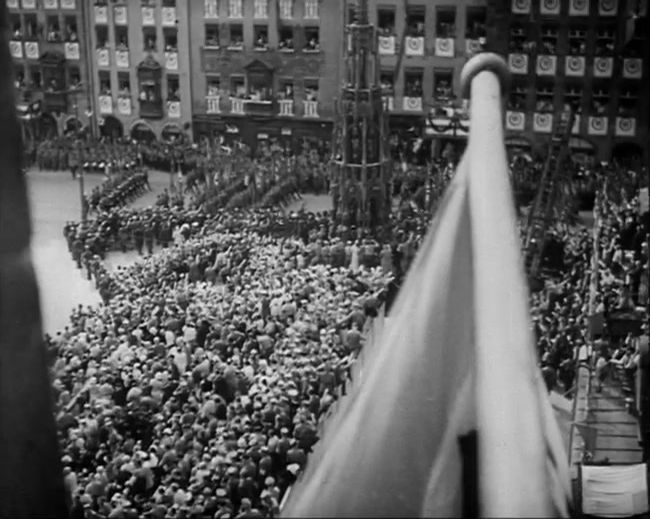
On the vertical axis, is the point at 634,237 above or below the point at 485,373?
below

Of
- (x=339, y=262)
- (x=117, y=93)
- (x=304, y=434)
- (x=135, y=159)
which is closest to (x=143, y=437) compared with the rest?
(x=304, y=434)

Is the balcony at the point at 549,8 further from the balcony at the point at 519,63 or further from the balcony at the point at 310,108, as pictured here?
the balcony at the point at 310,108

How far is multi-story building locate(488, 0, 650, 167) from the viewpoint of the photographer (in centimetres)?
929

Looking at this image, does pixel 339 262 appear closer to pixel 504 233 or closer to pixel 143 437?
pixel 143 437

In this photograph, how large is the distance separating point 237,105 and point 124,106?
1593mm

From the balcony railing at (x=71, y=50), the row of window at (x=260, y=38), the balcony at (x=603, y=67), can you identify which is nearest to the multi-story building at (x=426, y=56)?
the row of window at (x=260, y=38)

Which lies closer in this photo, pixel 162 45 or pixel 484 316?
pixel 484 316

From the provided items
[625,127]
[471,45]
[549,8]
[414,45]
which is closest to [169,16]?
[414,45]

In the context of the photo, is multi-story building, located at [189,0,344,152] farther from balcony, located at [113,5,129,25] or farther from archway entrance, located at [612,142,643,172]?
archway entrance, located at [612,142,643,172]

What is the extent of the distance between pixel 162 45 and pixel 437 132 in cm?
314

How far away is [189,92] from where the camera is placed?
11125 mm

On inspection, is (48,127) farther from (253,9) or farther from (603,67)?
(603,67)

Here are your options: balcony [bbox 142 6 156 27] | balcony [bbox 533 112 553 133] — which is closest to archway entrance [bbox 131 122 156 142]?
balcony [bbox 142 6 156 27]

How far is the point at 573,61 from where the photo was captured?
1002 cm
